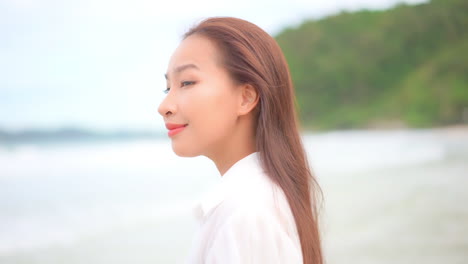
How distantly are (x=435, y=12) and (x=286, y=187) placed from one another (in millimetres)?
6192

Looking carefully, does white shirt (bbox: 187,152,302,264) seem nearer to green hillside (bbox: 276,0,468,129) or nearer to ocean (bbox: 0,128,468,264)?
ocean (bbox: 0,128,468,264)

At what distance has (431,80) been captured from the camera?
714 cm

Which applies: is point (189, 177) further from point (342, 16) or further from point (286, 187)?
point (286, 187)

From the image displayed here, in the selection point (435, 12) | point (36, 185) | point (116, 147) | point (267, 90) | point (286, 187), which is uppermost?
point (435, 12)

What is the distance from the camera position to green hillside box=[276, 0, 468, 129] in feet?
21.3

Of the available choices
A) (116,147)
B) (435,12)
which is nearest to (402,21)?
(435,12)

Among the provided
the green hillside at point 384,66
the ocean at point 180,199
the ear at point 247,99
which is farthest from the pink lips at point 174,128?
the green hillside at point 384,66

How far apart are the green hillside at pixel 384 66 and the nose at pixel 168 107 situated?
16.9ft

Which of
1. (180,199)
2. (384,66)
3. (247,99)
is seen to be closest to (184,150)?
(247,99)

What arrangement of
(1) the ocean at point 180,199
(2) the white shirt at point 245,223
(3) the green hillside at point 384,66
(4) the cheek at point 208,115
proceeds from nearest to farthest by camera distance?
(2) the white shirt at point 245,223, (4) the cheek at point 208,115, (1) the ocean at point 180,199, (3) the green hillside at point 384,66

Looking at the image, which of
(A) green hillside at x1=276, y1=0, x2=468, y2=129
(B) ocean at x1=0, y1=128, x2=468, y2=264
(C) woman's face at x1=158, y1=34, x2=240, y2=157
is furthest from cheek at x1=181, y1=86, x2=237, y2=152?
(A) green hillside at x1=276, y1=0, x2=468, y2=129

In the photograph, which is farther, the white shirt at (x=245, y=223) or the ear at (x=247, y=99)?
the ear at (x=247, y=99)

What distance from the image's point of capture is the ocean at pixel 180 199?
403cm

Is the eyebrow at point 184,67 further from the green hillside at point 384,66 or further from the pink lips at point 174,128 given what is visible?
the green hillside at point 384,66
